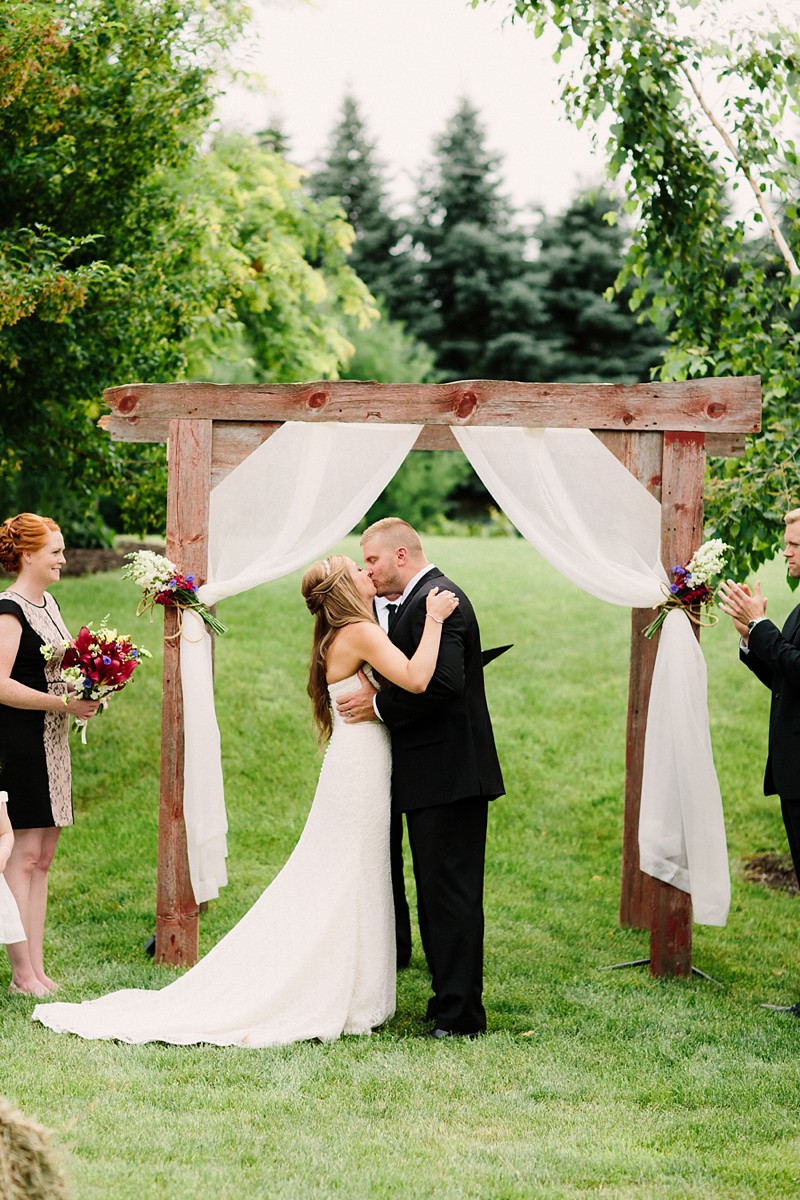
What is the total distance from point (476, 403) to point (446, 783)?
6.13 feet

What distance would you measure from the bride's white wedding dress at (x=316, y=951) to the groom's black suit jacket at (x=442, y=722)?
0.12 metres

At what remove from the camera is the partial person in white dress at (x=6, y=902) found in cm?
507

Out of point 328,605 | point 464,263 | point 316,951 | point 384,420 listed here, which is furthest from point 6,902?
point 464,263

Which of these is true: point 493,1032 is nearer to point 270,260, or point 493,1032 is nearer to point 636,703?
point 636,703

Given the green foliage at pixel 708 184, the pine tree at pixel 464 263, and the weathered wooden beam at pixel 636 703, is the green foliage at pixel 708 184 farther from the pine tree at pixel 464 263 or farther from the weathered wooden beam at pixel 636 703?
the pine tree at pixel 464 263

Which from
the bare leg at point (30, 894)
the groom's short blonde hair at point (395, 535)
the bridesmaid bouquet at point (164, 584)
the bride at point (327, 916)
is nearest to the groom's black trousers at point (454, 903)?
the bride at point (327, 916)

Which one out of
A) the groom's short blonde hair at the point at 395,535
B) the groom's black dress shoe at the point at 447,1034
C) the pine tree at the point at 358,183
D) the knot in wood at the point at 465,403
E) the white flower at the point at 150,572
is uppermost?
the pine tree at the point at 358,183

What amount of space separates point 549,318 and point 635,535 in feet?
76.6

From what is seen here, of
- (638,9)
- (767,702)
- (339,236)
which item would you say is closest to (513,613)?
(767,702)

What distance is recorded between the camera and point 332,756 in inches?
211

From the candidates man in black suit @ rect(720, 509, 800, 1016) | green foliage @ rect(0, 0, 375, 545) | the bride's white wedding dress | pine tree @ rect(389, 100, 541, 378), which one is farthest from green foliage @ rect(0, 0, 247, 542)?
pine tree @ rect(389, 100, 541, 378)

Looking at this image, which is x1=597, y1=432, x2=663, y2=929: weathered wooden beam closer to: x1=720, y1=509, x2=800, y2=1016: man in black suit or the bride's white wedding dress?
x1=720, y1=509, x2=800, y2=1016: man in black suit

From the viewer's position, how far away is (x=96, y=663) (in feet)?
17.5

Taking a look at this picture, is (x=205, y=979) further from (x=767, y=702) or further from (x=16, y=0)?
(x=767, y=702)
